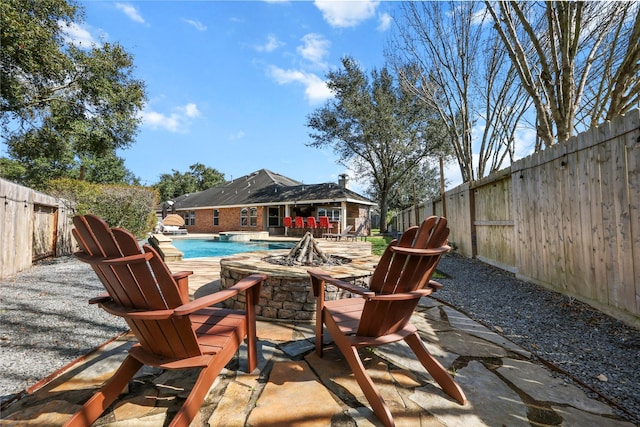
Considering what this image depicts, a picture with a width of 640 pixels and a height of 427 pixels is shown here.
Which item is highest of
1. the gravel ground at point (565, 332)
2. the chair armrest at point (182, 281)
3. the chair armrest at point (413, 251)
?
the chair armrest at point (413, 251)

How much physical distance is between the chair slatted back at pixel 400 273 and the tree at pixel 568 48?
4.38 metres

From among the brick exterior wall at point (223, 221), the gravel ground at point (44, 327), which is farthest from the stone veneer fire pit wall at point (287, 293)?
the brick exterior wall at point (223, 221)

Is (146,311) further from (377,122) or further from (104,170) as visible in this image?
(104,170)

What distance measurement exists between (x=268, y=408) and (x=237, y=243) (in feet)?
46.4

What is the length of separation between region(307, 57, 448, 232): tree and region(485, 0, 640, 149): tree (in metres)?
9.27

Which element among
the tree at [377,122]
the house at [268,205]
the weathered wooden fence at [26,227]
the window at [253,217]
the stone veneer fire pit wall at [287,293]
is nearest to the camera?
the stone veneer fire pit wall at [287,293]

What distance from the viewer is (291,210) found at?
19734mm

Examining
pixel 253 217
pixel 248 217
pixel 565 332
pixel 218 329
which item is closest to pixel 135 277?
pixel 218 329

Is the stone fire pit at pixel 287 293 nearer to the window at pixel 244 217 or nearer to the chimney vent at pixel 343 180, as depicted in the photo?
the chimney vent at pixel 343 180

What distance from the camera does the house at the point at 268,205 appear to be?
59.7 ft

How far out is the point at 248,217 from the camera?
20984 mm

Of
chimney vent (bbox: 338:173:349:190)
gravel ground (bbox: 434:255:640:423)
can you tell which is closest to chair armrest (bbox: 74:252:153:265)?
gravel ground (bbox: 434:255:640:423)

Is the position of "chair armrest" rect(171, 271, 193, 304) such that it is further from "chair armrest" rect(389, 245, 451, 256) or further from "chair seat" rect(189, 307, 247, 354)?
"chair armrest" rect(389, 245, 451, 256)

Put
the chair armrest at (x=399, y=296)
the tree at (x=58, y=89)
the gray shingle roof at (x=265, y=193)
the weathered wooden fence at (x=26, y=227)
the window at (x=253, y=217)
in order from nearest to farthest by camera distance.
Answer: the chair armrest at (x=399, y=296), the weathered wooden fence at (x=26, y=227), the tree at (x=58, y=89), the gray shingle roof at (x=265, y=193), the window at (x=253, y=217)
